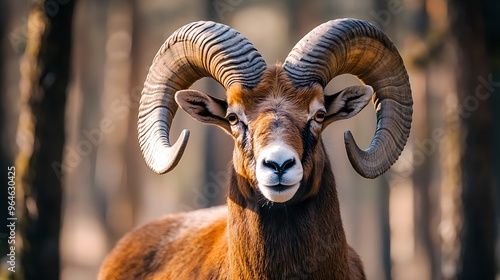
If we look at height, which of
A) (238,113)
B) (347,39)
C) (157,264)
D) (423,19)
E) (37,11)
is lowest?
(157,264)

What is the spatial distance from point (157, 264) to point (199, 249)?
3.95 ft

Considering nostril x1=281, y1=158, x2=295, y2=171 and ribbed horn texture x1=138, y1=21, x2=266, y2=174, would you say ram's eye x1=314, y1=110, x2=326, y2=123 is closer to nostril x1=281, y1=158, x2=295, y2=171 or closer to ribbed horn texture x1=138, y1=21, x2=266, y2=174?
ribbed horn texture x1=138, y1=21, x2=266, y2=174

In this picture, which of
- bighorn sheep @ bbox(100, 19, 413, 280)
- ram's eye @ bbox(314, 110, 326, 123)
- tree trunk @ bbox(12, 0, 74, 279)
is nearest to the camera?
bighorn sheep @ bbox(100, 19, 413, 280)

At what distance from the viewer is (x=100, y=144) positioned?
4378cm

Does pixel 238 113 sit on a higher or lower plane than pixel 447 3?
lower

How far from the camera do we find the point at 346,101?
979cm

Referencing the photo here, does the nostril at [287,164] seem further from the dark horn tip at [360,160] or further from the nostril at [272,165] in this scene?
the dark horn tip at [360,160]

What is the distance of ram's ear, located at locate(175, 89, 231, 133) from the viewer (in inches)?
385

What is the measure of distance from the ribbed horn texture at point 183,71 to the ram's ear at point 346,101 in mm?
908

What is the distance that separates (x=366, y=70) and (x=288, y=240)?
267cm

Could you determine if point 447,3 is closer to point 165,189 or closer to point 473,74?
point 473,74

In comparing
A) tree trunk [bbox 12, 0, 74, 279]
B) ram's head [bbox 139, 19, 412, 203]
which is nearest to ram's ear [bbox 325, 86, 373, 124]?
ram's head [bbox 139, 19, 412, 203]

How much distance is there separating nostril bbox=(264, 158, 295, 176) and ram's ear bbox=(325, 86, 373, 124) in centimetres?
145

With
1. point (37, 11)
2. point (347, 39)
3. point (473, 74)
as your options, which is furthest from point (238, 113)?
point (473, 74)
